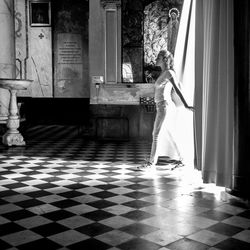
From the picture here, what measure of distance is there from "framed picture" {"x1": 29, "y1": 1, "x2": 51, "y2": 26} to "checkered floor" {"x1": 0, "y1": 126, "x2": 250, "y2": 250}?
7.91m

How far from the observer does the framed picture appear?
44.4 ft

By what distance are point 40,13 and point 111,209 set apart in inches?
434

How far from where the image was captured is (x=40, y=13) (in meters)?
13.6

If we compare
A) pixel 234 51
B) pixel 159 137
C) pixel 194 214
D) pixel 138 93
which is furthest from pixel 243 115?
pixel 138 93

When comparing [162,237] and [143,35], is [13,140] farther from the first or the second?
[162,237]

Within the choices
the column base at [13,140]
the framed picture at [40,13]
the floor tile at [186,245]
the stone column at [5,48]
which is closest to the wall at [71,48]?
the framed picture at [40,13]

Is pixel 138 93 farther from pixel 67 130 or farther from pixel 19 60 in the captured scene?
pixel 19 60

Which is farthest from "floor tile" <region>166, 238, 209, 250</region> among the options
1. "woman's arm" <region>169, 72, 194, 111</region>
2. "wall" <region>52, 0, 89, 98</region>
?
"wall" <region>52, 0, 89, 98</region>

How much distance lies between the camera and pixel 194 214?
382cm

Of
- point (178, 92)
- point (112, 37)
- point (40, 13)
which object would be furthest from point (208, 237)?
point (40, 13)

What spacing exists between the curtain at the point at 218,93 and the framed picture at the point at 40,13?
9677 millimetres

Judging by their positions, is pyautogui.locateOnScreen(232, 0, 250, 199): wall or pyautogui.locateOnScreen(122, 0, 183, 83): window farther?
pyautogui.locateOnScreen(122, 0, 183, 83): window

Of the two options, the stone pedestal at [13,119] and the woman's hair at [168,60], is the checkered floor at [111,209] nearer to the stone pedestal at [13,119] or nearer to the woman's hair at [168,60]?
the woman's hair at [168,60]

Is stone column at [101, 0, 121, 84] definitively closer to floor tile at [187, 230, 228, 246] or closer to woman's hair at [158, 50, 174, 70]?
woman's hair at [158, 50, 174, 70]
